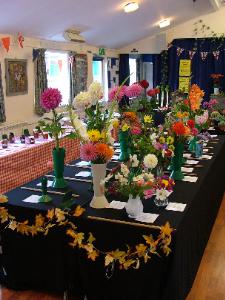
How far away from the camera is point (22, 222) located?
224cm

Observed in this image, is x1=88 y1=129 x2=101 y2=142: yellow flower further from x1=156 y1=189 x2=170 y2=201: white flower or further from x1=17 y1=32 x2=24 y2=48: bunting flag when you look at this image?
x1=17 y1=32 x2=24 y2=48: bunting flag

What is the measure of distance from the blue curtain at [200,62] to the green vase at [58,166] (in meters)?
7.16

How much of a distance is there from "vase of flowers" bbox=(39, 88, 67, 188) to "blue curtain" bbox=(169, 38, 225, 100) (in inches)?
281

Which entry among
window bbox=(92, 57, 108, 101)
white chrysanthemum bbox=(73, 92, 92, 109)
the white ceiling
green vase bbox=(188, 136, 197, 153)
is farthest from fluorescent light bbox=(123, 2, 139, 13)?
white chrysanthemum bbox=(73, 92, 92, 109)

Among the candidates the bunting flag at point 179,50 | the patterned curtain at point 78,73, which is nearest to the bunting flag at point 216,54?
the bunting flag at point 179,50

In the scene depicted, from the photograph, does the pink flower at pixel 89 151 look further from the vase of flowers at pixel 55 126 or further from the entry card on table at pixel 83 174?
the entry card on table at pixel 83 174

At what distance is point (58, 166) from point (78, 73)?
4976 mm

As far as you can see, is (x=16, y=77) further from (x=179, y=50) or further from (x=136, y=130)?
(x=179, y=50)

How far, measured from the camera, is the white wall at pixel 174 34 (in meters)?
8.59

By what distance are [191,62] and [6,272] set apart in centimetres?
767

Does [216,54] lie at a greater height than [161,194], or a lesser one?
greater

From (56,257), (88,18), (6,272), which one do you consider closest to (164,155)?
(56,257)

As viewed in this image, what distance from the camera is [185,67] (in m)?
9.09

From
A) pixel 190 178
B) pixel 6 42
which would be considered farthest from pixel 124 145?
pixel 6 42
